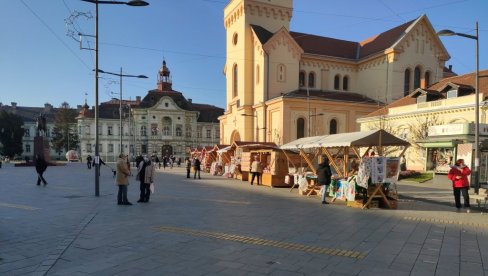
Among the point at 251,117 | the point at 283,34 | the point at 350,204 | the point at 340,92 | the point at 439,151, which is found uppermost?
the point at 283,34

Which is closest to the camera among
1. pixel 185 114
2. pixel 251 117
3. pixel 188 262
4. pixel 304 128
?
pixel 188 262

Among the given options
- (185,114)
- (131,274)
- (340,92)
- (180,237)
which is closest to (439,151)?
(340,92)

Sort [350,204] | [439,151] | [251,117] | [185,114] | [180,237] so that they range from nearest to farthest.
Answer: [180,237] → [350,204] → [439,151] → [251,117] → [185,114]

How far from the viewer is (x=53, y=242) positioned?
7.36 metres

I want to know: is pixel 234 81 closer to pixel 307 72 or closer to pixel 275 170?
pixel 307 72

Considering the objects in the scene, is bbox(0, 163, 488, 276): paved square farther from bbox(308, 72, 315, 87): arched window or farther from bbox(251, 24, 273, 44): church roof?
bbox(308, 72, 315, 87): arched window

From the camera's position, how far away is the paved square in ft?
19.6

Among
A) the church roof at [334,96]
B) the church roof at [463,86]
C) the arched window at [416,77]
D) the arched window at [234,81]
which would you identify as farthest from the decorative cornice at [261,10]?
the church roof at [463,86]

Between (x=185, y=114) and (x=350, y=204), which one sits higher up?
(x=185, y=114)

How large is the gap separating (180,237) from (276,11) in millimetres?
45935

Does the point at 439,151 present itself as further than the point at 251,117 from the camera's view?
No

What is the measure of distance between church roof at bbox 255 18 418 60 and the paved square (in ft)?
123

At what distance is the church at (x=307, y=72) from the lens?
43812mm

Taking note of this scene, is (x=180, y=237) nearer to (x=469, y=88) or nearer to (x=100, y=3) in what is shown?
(x=100, y=3)
